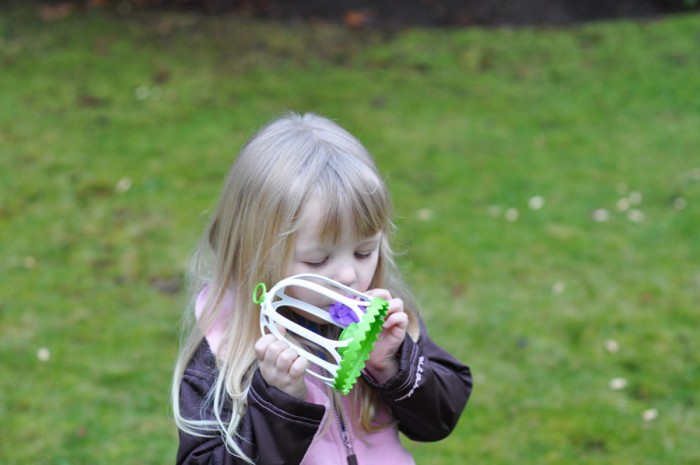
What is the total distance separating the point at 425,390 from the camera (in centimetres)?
192

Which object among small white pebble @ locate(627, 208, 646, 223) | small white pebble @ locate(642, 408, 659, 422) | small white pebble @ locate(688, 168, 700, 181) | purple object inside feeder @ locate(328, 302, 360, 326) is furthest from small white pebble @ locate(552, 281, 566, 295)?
purple object inside feeder @ locate(328, 302, 360, 326)

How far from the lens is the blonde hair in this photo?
1799 mm

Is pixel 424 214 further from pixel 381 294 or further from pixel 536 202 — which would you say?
pixel 381 294

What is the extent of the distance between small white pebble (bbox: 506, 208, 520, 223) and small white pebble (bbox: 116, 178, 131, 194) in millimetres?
2490

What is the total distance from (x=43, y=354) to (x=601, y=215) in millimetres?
3284

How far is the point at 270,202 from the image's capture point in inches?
71.6

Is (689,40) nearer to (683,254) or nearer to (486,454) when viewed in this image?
(683,254)

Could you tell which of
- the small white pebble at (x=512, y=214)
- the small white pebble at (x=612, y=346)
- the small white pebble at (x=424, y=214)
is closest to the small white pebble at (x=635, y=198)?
the small white pebble at (x=512, y=214)

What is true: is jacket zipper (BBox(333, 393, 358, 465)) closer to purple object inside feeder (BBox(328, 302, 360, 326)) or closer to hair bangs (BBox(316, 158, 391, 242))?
purple object inside feeder (BBox(328, 302, 360, 326))

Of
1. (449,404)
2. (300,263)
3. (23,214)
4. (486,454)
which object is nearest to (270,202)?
(300,263)

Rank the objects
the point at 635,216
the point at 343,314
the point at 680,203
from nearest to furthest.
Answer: the point at 343,314, the point at 635,216, the point at 680,203

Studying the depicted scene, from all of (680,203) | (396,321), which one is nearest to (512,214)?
(680,203)

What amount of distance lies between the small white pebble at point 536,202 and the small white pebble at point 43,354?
2976 millimetres

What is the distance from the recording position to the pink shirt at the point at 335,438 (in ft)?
6.29
